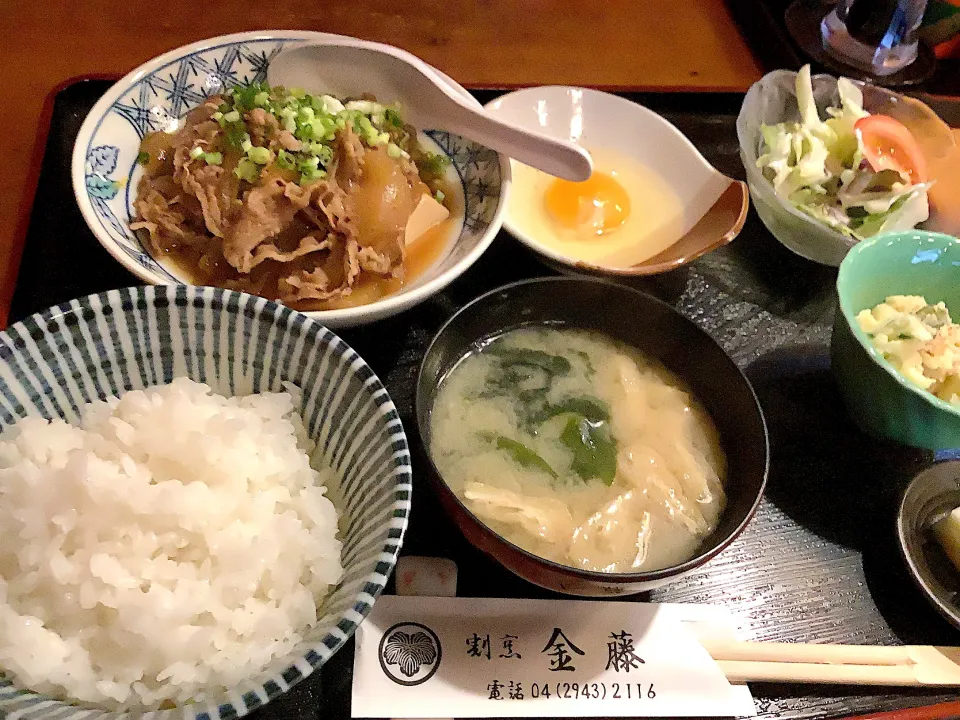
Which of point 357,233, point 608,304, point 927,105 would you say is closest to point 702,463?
point 608,304

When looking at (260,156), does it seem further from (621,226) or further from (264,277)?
(621,226)

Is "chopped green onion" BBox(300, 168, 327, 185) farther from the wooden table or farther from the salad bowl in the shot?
the salad bowl

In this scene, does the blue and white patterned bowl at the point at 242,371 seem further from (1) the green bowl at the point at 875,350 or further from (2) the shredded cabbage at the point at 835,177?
(2) the shredded cabbage at the point at 835,177

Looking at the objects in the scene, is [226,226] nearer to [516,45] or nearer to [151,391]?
[151,391]

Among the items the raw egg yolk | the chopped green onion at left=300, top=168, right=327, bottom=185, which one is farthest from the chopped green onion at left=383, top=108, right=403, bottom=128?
the raw egg yolk

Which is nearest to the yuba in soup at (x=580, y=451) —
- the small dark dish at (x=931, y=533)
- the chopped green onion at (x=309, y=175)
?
the small dark dish at (x=931, y=533)

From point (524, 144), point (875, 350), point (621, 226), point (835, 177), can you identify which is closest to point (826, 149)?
point (835, 177)
